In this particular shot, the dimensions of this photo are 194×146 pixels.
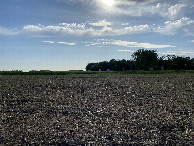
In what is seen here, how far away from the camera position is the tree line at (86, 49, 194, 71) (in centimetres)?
11481

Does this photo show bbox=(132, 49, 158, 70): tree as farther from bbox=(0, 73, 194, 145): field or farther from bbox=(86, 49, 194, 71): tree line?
bbox=(0, 73, 194, 145): field

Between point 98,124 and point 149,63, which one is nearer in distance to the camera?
point 98,124

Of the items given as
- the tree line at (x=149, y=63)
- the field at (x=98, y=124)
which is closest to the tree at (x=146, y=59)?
the tree line at (x=149, y=63)

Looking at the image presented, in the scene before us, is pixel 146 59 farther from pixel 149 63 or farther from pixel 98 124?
pixel 98 124

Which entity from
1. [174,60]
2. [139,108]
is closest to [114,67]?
[174,60]

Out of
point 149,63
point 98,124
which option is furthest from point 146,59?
point 98,124

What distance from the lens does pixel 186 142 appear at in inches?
295

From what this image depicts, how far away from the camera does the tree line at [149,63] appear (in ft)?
377

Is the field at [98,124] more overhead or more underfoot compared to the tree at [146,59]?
more underfoot

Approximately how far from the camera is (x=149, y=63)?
114 meters

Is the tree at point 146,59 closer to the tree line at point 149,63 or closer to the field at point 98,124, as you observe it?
the tree line at point 149,63

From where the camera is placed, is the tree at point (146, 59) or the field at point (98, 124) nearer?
the field at point (98, 124)

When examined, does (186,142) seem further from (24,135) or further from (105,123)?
(24,135)

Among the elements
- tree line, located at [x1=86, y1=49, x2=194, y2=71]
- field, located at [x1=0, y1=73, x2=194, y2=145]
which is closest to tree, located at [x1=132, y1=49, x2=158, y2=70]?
tree line, located at [x1=86, y1=49, x2=194, y2=71]
